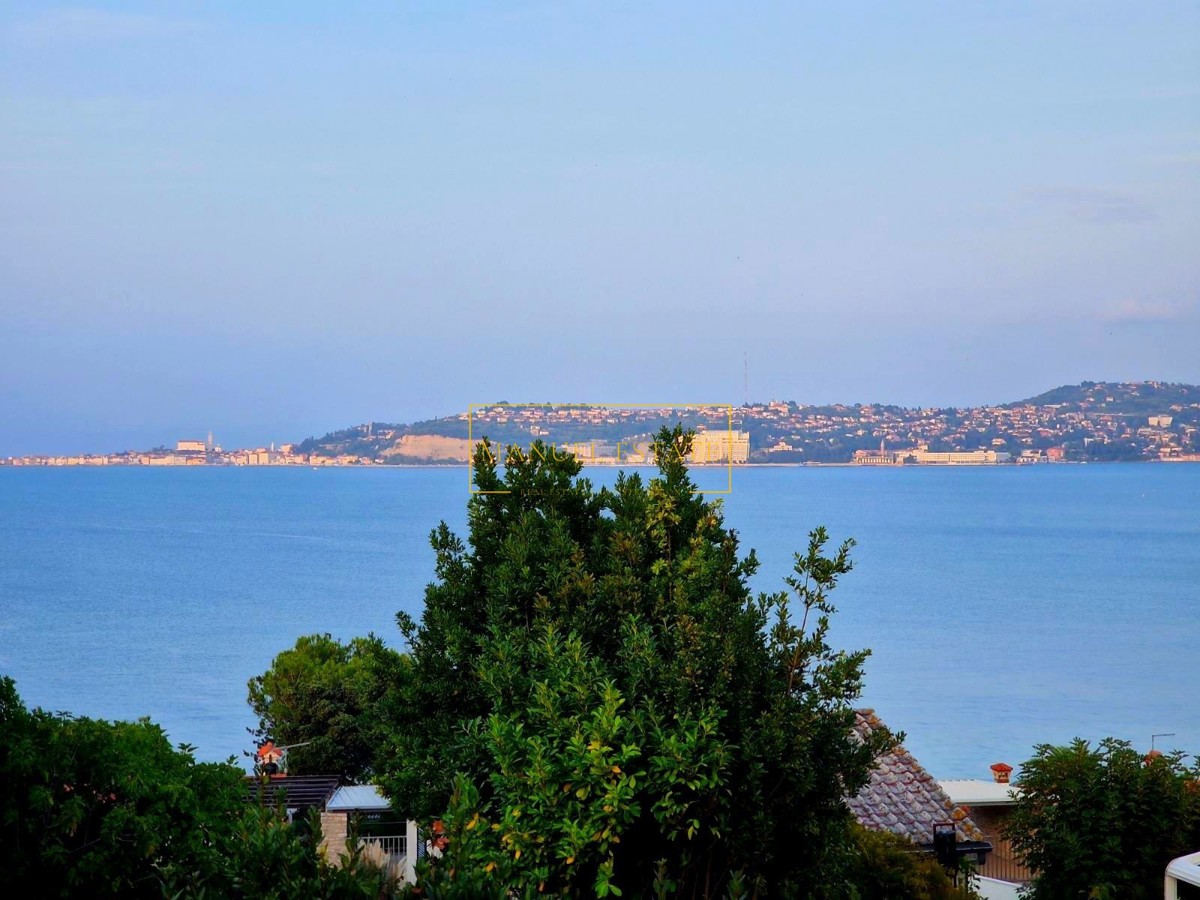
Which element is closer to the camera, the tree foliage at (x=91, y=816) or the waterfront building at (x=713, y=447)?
the tree foliage at (x=91, y=816)

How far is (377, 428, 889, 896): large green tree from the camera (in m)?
8.91

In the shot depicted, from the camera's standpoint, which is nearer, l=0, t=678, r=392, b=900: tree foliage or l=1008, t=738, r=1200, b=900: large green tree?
l=0, t=678, r=392, b=900: tree foliage

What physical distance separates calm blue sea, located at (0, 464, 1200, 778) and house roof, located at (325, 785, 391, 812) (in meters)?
26.1

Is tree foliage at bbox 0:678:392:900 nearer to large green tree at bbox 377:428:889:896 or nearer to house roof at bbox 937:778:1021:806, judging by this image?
large green tree at bbox 377:428:889:896

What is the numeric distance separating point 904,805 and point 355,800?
768 cm

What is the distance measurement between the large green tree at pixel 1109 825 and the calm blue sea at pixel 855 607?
31486 mm

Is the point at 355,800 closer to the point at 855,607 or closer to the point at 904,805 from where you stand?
the point at 904,805

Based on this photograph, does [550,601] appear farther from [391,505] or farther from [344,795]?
[391,505]

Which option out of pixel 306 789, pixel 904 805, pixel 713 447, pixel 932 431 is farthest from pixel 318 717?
pixel 932 431

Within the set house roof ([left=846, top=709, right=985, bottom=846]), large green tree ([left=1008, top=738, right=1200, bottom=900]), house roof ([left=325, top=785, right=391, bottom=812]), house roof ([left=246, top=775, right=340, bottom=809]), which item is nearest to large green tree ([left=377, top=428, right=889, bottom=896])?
large green tree ([left=1008, top=738, right=1200, bottom=900])

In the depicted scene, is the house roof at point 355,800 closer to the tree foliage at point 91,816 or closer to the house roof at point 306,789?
the house roof at point 306,789

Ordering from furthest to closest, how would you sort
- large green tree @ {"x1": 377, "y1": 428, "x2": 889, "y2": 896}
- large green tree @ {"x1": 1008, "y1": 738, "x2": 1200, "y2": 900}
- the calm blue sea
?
the calm blue sea
large green tree @ {"x1": 1008, "y1": 738, "x2": 1200, "y2": 900}
large green tree @ {"x1": 377, "y1": 428, "x2": 889, "y2": 896}

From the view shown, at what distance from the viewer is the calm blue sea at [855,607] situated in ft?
193

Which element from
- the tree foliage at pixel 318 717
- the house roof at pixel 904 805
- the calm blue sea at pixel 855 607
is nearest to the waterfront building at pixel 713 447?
the house roof at pixel 904 805
